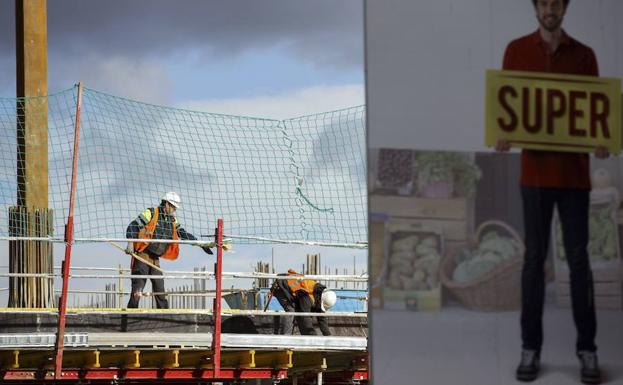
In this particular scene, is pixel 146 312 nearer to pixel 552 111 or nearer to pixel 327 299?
pixel 327 299

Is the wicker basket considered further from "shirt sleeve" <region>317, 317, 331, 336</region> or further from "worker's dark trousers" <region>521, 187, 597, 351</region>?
"shirt sleeve" <region>317, 317, 331, 336</region>

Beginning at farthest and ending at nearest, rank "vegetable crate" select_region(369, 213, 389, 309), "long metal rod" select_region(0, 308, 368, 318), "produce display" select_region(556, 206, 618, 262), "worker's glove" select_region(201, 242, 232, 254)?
"worker's glove" select_region(201, 242, 232, 254)
"long metal rod" select_region(0, 308, 368, 318)
"produce display" select_region(556, 206, 618, 262)
"vegetable crate" select_region(369, 213, 389, 309)

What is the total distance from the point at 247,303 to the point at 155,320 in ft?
17.8

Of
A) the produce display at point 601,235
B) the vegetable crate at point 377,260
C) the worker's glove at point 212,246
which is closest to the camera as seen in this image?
the vegetable crate at point 377,260

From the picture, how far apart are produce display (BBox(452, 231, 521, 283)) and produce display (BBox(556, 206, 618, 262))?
1.33ft

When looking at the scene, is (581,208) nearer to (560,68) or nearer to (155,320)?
(560,68)

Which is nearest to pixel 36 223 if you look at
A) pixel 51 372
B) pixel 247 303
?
pixel 51 372

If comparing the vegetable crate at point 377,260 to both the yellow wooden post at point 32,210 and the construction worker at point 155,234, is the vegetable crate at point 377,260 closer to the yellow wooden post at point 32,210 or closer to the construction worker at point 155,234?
the construction worker at point 155,234

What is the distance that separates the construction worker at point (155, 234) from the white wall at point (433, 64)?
762 centimetres

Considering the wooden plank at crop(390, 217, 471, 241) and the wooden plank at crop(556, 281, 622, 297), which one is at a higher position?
the wooden plank at crop(390, 217, 471, 241)

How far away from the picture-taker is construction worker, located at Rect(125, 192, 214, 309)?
53.9 feet

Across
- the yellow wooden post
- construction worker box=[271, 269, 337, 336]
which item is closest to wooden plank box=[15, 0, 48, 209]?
the yellow wooden post

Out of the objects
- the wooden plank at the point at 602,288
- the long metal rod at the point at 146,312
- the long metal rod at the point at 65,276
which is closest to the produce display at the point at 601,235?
the wooden plank at the point at 602,288

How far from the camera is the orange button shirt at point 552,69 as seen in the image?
9328 mm
